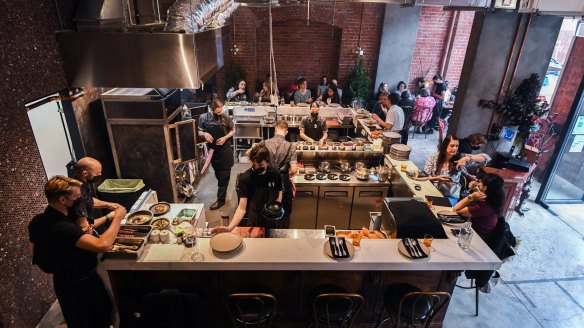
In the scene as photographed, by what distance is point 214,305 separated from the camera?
3082 mm

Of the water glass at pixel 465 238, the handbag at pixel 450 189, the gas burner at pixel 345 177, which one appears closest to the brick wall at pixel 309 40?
the gas burner at pixel 345 177

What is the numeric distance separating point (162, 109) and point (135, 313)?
8.42 ft

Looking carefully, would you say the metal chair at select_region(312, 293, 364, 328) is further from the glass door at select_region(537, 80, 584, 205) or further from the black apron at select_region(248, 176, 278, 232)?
the glass door at select_region(537, 80, 584, 205)

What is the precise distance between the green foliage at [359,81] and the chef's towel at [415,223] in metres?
6.43

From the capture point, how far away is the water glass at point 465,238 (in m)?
2.88

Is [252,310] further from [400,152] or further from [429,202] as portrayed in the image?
[400,152]

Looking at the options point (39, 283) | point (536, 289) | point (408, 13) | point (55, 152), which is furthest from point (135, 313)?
point (408, 13)

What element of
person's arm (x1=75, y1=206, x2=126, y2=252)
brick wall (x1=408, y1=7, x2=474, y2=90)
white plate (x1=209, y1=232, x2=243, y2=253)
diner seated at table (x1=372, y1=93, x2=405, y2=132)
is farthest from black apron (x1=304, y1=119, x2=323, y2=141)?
brick wall (x1=408, y1=7, x2=474, y2=90)

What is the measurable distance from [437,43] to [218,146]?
7.66 meters

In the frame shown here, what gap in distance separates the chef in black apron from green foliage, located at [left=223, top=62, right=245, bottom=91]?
386cm

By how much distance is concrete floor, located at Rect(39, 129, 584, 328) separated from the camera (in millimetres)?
3508

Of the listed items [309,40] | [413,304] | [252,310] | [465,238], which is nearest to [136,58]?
[252,310]

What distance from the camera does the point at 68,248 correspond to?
2338 mm

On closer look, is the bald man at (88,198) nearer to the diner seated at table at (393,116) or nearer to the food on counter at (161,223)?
the food on counter at (161,223)
